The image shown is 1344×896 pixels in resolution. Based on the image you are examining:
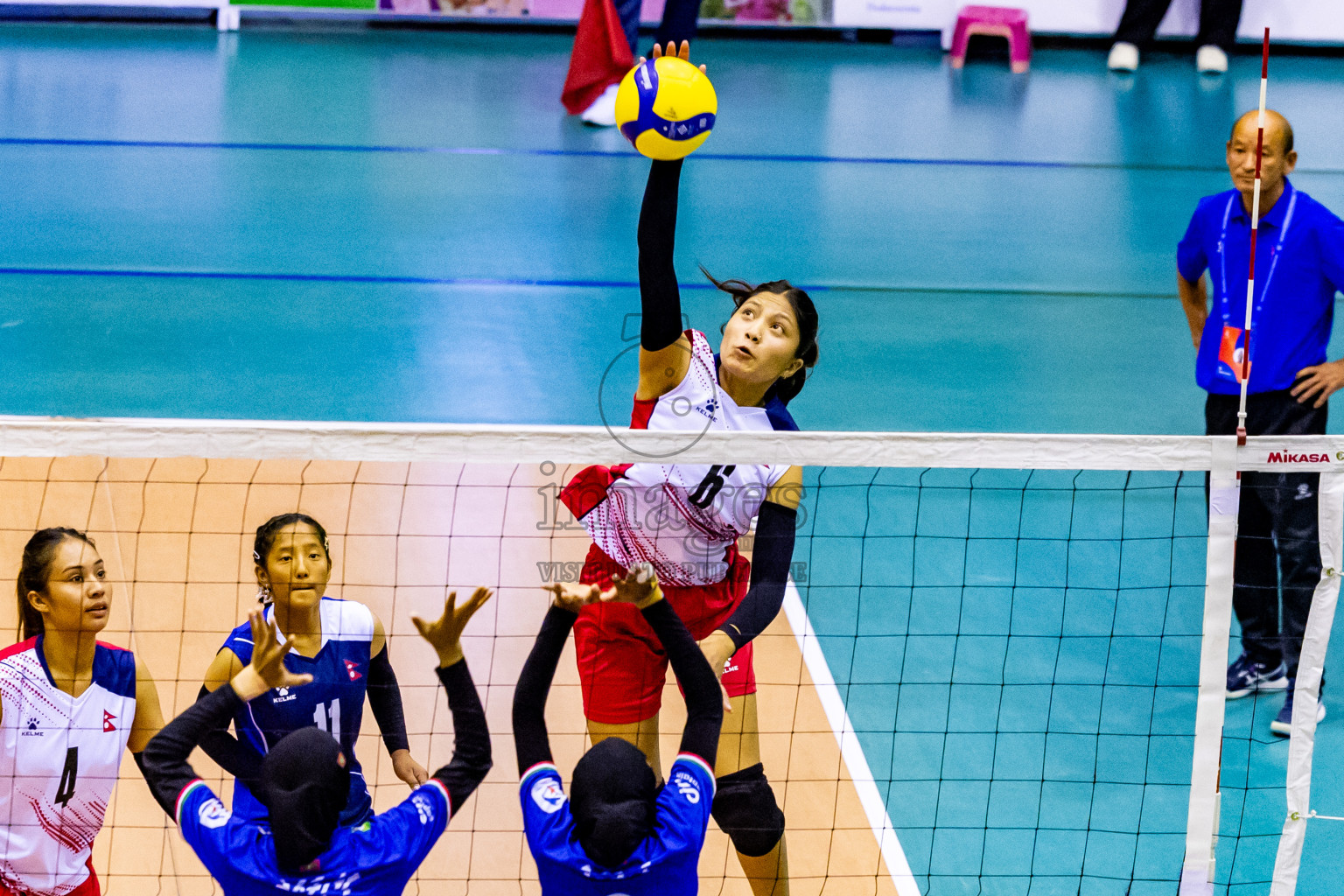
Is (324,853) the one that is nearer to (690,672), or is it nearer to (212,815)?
(212,815)

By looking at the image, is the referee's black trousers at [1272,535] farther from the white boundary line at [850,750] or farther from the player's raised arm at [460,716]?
the player's raised arm at [460,716]

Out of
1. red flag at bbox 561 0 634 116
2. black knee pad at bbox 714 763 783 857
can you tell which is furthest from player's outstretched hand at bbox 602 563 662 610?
red flag at bbox 561 0 634 116

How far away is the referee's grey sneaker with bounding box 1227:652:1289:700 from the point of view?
Result: 5.29m

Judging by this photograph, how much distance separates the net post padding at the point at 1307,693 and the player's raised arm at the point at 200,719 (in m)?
2.58

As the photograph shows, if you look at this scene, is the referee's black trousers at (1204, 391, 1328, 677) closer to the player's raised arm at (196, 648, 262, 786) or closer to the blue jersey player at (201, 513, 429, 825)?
the blue jersey player at (201, 513, 429, 825)

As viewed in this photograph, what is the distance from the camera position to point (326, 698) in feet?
11.8

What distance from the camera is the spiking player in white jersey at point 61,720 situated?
11.1 feet

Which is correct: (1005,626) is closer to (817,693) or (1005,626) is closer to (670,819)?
(817,693)

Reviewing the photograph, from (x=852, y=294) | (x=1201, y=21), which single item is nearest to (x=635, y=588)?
(x=852, y=294)

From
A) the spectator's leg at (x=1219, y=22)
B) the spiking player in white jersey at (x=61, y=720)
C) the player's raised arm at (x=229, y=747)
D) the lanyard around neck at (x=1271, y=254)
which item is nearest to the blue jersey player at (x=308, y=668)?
the player's raised arm at (x=229, y=747)

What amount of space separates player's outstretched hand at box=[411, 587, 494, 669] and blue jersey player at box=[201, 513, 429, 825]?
58 centimetres

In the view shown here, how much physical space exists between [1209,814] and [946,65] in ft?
37.7

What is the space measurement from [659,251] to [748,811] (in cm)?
156

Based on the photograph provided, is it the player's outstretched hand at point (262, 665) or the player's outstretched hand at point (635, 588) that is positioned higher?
the player's outstretched hand at point (635, 588)
